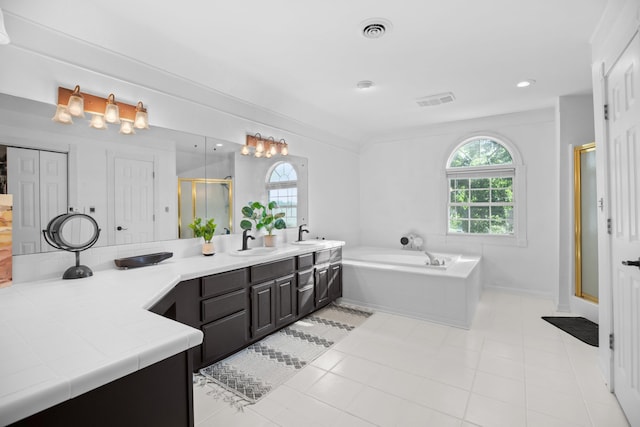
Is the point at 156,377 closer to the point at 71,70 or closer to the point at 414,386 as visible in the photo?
the point at 414,386

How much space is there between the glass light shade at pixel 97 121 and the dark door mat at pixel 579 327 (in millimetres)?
4410

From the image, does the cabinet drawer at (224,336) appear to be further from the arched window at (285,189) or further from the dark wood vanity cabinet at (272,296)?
the arched window at (285,189)

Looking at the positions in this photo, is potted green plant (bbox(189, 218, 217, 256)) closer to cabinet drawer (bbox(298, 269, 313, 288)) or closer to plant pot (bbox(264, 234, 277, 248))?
plant pot (bbox(264, 234, 277, 248))

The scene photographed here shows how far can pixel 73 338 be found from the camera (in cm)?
102

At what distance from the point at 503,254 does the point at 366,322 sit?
2.50m

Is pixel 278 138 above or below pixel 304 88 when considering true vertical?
below

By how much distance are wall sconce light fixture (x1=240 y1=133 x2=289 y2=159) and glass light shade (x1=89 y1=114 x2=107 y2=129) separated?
4.29ft

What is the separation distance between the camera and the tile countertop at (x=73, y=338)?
756mm


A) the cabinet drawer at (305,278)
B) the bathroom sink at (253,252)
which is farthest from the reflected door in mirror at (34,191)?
the cabinet drawer at (305,278)

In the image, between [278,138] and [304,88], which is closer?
[304,88]

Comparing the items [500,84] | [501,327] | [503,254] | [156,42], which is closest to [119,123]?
[156,42]

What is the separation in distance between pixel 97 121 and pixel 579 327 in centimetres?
469

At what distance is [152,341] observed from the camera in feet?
3.23

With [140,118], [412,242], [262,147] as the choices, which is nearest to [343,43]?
[262,147]
